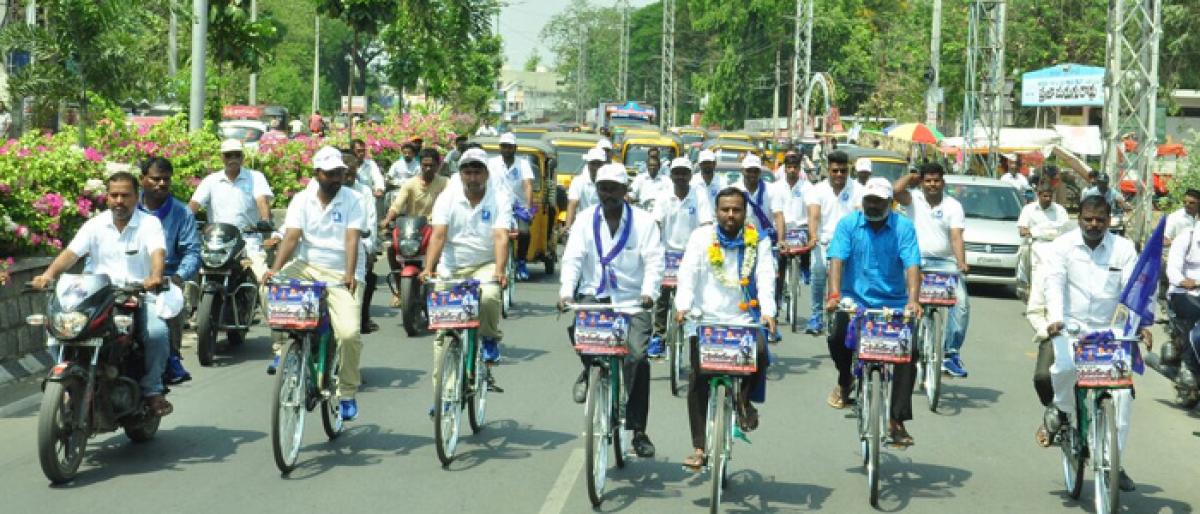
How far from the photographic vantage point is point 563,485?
8422 mm

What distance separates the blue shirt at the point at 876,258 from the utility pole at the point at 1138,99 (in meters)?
13.8

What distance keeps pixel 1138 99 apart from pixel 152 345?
17.6 meters

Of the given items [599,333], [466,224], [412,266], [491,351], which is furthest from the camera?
[412,266]

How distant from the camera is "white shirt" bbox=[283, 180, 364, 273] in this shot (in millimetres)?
9688

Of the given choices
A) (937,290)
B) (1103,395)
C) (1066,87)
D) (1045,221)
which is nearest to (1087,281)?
(1103,395)

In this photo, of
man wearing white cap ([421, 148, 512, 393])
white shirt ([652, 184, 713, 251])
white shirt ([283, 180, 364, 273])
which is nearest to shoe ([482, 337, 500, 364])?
man wearing white cap ([421, 148, 512, 393])

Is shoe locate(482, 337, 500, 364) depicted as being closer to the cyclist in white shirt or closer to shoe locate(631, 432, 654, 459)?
shoe locate(631, 432, 654, 459)

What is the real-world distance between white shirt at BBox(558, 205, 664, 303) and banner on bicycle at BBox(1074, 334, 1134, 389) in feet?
7.78

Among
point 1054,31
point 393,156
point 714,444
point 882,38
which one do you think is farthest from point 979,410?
point 882,38

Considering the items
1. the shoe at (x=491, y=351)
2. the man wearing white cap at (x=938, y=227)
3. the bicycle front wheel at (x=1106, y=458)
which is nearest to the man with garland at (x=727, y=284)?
the bicycle front wheel at (x=1106, y=458)

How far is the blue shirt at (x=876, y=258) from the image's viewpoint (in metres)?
9.02

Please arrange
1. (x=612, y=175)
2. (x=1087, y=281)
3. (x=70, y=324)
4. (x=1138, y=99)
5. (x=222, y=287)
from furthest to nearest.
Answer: (x=1138, y=99)
(x=222, y=287)
(x=612, y=175)
(x=1087, y=281)
(x=70, y=324)

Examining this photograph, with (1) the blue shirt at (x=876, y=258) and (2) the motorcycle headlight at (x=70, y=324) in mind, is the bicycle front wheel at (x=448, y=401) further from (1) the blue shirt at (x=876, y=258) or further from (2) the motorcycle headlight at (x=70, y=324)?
(1) the blue shirt at (x=876, y=258)

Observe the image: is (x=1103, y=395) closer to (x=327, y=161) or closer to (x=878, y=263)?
(x=878, y=263)
